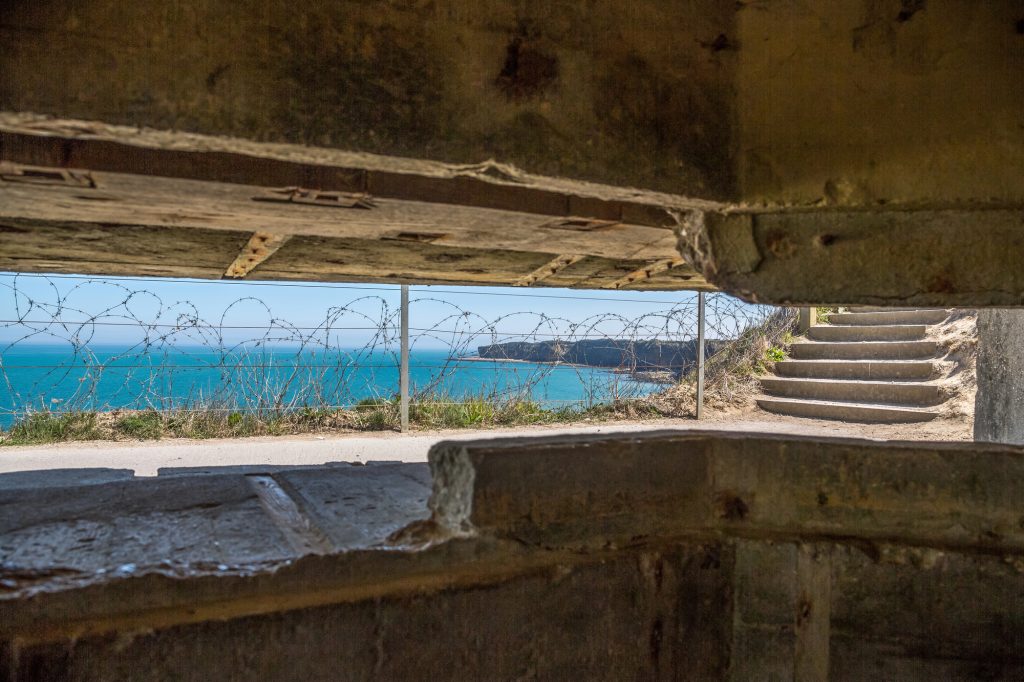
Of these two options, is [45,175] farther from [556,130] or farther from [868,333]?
[868,333]

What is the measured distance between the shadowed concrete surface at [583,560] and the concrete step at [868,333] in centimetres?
704

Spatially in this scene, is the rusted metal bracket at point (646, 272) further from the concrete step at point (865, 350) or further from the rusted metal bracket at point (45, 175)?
the concrete step at point (865, 350)

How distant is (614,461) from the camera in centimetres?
160

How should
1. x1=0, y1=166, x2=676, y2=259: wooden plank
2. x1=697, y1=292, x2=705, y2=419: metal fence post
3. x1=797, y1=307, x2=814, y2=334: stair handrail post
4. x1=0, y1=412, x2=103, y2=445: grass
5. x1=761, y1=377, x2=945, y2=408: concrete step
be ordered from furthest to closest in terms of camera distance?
x1=797, y1=307, x2=814, y2=334: stair handrail post → x1=697, y1=292, x2=705, y2=419: metal fence post → x1=761, y1=377, x2=945, y2=408: concrete step → x1=0, y1=412, x2=103, y2=445: grass → x1=0, y1=166, x2=676, y2=259: wooden plank

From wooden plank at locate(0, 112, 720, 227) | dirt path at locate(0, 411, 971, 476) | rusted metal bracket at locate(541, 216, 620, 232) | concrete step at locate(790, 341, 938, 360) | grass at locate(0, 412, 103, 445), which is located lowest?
dirt path at locate(0, 411, 971, 476)

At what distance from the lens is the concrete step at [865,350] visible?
736cm

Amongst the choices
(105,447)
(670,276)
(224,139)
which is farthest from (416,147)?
(105,447)

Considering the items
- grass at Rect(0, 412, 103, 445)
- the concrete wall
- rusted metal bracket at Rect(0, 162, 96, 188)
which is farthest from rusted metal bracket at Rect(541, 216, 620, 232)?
grass at Rect(0, 412, 103, 445)

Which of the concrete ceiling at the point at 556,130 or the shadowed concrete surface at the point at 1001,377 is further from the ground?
the concrete ceiling at the point at 556,130

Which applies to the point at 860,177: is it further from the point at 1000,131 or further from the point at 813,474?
the point at 813,474

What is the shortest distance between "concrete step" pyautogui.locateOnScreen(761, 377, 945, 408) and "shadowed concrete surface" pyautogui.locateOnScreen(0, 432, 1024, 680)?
5.90 metres

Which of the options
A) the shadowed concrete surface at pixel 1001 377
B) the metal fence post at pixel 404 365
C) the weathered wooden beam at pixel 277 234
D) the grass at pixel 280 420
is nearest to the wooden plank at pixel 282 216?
the weathered wooden beam at pixel 277 234

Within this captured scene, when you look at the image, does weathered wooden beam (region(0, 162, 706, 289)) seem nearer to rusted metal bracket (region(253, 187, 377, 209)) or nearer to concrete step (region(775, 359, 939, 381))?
rusted metal bracket (region(253, 187, 377, 209))

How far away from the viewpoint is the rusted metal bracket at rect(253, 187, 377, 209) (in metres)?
1.34
